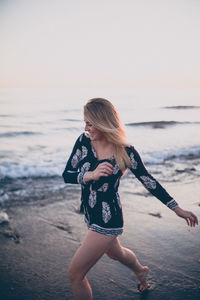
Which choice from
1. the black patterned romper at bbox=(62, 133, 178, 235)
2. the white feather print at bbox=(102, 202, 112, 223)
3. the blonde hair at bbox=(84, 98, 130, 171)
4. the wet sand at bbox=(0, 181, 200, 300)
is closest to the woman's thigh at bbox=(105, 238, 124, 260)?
the black patterned romper at bbox=(62, 133, 178, 235)

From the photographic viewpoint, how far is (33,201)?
Result: 5066mm

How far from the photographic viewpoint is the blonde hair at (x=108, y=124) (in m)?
2.21

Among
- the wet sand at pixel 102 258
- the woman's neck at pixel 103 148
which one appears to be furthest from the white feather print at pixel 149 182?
the wet sand at pixel 102 258

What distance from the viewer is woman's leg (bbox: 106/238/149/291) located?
239 cm

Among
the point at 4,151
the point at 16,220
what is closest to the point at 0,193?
the point at 16,220

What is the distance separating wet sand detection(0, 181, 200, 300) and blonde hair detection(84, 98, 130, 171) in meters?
1.55

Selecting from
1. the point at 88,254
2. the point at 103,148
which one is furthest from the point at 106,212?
the point at 103,148

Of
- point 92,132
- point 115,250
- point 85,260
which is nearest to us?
point 85,260

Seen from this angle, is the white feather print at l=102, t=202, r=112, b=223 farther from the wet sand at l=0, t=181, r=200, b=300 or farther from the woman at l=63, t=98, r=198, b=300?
the wet sand at l=0, t=181, r=200, b=300

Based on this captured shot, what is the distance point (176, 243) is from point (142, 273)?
3.91ft

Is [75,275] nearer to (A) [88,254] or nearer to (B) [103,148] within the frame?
(A) [88,254]

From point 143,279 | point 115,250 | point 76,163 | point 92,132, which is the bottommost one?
point 143,279

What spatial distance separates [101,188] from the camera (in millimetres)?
2219

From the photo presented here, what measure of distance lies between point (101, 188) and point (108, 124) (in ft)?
1.90
